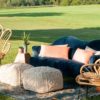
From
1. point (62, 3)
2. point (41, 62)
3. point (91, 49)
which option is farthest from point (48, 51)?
point (62, 3)

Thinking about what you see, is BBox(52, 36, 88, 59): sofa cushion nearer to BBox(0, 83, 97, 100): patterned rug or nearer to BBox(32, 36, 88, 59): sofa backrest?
BBox(32, 36, 88, 59): sofa backrest

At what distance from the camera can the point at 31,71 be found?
7406mm

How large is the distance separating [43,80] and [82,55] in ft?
3.61

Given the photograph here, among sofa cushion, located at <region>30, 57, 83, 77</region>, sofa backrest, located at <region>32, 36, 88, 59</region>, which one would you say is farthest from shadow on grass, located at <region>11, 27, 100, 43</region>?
sofa cushion, located at <region>30, 57, 83, 77</region>

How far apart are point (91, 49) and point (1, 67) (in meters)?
1.69

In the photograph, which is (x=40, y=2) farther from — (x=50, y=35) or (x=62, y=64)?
(x=62, y=64)

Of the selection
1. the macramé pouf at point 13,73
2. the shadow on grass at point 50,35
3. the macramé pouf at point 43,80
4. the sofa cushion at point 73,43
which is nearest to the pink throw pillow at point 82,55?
the sofa cushion at point 73,43

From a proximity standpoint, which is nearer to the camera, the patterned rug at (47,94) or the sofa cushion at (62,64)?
the patterned rug at (47,94)

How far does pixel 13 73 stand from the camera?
782 cm

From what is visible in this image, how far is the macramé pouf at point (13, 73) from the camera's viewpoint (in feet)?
25.5

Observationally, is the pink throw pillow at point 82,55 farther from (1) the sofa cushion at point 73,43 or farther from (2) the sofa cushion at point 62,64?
(1) the sofa cushion at point 73,43

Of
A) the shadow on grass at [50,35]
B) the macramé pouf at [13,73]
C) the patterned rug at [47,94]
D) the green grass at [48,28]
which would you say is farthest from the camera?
the shadow on grass at [50,35]

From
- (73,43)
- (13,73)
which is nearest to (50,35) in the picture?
(73,43)

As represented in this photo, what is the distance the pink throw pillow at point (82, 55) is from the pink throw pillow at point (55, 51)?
31 cm
